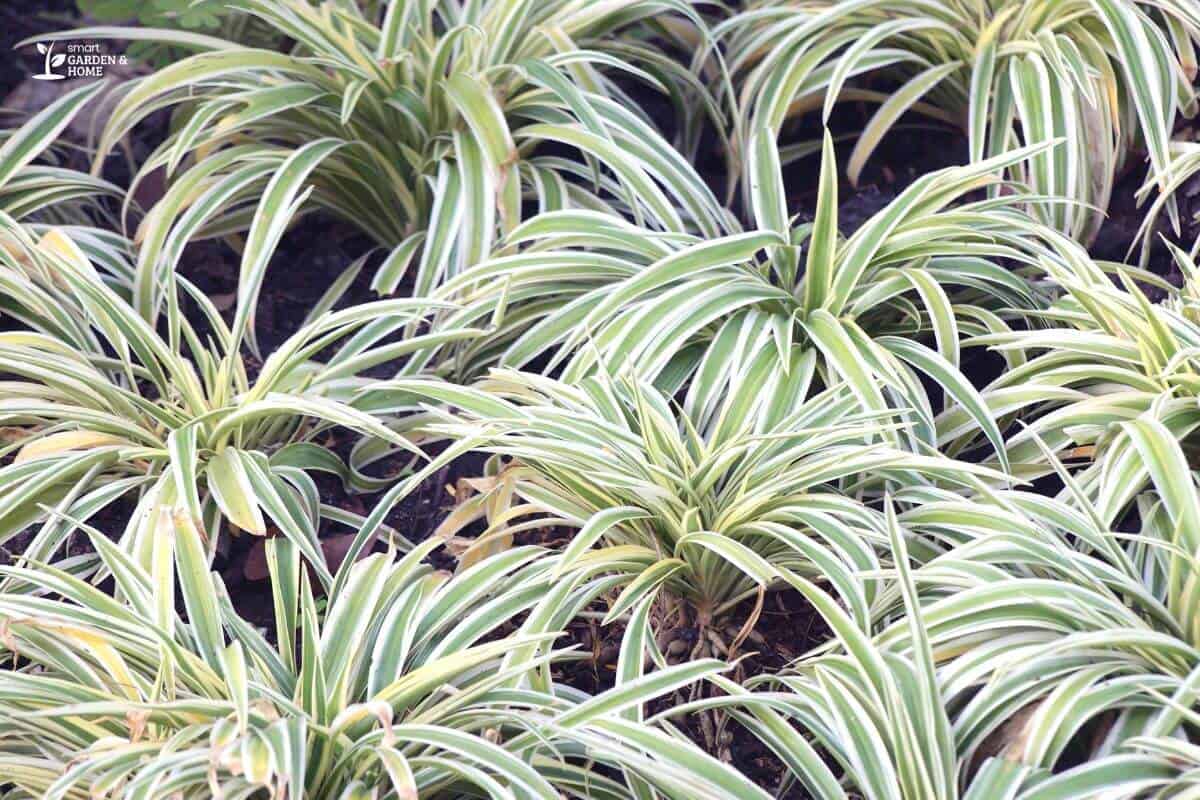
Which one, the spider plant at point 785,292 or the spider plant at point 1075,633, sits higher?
the spider plant at point 785,292

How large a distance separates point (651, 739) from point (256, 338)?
1.43 m

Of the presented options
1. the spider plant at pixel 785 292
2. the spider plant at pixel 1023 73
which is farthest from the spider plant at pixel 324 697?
the spider plant at pixel 1023 73

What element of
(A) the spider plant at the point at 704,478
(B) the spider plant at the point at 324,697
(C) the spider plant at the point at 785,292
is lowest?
(B) the spider plant at the point at 324,697

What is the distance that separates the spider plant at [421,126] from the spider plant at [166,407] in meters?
0.23

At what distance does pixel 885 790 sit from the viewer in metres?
1.38

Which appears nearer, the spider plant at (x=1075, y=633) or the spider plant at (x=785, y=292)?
the spider plant at (x=1075, y=633)

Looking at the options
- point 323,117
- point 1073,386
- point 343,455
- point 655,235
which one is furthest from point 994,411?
point 323,117

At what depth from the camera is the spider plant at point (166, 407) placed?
1.82m

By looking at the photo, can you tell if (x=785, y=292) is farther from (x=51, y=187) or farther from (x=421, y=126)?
(x=51, y=187)

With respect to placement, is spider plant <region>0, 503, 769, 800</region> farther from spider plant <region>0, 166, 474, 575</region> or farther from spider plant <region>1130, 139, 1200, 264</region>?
spider plant <region>1130, 139, 1200, 264</region>

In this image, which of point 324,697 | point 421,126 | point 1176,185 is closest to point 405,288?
point 421,126

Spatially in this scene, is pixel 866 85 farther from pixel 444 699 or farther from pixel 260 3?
pixel 444 699

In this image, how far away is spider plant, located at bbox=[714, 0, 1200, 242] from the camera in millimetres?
2207

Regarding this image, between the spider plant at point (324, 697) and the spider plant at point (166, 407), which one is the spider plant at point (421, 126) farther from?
the spider plant at point (324, 697)
